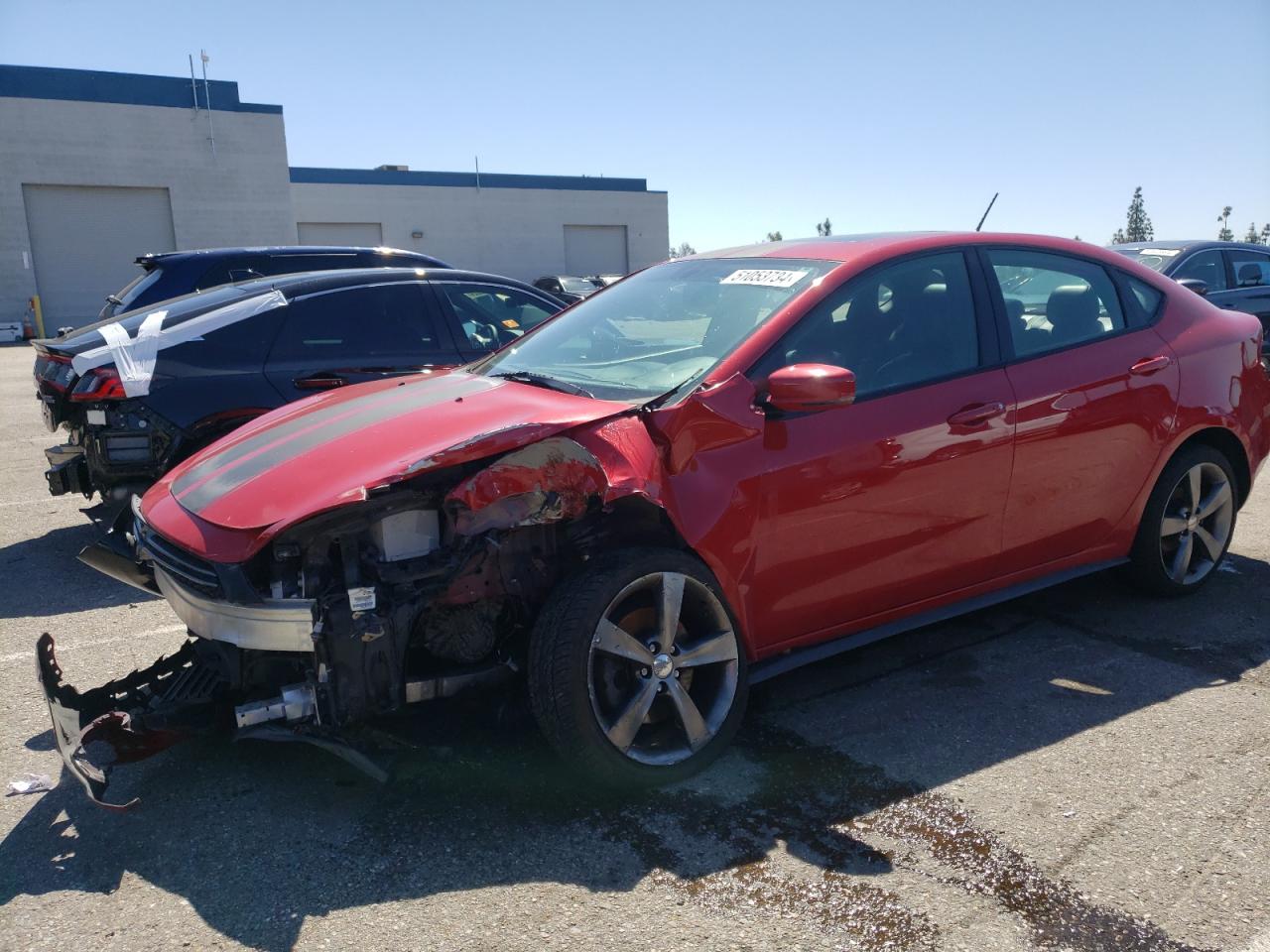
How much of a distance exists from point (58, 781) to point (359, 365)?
10.2ft

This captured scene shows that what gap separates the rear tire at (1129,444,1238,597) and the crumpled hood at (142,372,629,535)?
280cm

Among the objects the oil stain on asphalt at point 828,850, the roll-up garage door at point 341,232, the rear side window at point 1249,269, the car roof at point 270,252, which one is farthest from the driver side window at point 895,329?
the roll-up garage door at point 341,232

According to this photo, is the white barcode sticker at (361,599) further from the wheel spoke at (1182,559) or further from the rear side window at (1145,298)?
the wheel spoke at (1182,559)

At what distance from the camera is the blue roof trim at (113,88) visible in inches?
1134

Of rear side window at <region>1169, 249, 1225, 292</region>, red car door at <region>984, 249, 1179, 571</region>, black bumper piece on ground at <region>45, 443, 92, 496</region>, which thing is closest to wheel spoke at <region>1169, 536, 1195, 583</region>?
red car door at <region>984, 249, 1179, 571</region>

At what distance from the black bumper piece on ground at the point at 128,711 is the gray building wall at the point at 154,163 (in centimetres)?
3143

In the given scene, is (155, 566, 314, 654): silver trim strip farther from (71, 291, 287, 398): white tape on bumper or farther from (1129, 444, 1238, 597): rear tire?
(1129, 444, 1238, 597): rear tire

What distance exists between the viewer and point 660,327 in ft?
13.0

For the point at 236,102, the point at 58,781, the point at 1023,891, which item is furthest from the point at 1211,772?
the point at 236,102

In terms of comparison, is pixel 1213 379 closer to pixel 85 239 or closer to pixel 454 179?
pixel 85 239

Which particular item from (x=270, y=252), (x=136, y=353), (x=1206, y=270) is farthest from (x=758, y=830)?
(x=1206, y=270)

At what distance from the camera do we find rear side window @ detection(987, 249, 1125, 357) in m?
4.11

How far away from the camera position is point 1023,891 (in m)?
2.66

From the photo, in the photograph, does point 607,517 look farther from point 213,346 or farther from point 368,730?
point 213,346
